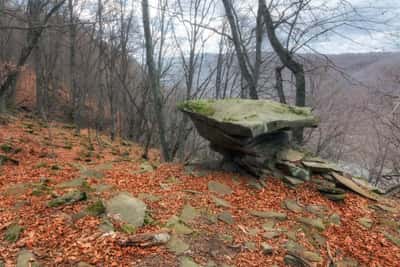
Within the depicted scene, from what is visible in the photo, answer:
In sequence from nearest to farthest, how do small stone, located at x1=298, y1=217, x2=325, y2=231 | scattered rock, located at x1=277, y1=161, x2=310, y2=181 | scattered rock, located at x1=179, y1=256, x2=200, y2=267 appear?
scattered rock, located at x1=179, y1=256, x2=200, y2=267 → small stone, located at x1=298, y1=217, x2=325, y2=231 → scattered rock, located at x1=277, y1=161, x2=310, y2=181

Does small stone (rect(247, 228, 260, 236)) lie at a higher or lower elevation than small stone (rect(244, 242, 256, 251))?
higher

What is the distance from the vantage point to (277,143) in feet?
14.1

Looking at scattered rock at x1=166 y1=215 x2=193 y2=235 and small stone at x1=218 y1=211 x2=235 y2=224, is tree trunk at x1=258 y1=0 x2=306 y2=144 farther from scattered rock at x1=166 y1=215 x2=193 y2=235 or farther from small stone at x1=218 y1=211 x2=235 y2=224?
scattered rock at x1=166 y1=215 x2=193 y2=235

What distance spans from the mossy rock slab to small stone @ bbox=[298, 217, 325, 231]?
1.21 meters

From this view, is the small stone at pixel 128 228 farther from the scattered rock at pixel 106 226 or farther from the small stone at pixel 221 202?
the small stone at pixel 221 202

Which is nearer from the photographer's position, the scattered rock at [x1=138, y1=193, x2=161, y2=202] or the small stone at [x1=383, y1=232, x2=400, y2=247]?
the small stone at [x1=383, y1=232, x2=400, y2=247]

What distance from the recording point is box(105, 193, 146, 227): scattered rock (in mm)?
2730

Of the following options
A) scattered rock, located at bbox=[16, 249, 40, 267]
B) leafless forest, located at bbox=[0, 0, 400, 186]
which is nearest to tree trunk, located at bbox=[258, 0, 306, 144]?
leafless forest, located at bbox=[0, 0, 400, 186]

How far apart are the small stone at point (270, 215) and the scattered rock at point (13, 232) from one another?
244 centimetres

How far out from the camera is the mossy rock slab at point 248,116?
3.70m

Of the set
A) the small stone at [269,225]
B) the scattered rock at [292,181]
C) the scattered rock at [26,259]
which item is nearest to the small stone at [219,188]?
the small stone at [269,225]

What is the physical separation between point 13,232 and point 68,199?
0.63 metres

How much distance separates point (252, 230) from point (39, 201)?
250 centimetres

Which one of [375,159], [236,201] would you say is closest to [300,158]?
[236,201]
